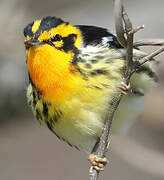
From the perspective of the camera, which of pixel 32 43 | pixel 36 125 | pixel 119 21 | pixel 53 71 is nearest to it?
pixel 119 21

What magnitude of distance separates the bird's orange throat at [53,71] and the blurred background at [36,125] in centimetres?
330

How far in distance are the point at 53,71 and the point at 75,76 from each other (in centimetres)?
15

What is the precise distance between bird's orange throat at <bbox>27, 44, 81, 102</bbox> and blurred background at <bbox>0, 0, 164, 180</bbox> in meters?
3.30

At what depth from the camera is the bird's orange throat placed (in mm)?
3262

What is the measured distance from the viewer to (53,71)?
3320 mm

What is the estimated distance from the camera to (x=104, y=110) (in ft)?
11.4

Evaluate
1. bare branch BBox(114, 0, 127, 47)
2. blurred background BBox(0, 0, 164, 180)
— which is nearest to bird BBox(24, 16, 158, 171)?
bare branch BBox(114, 0, 127, 47)

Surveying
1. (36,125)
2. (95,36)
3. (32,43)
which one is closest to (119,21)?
(32,43)

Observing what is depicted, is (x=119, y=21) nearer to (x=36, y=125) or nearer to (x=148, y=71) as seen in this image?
(x=148, y=71)

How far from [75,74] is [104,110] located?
336 mm

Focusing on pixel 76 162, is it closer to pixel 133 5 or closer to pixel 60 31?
pixel 133 5


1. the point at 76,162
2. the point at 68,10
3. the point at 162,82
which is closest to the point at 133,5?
the point at 68,10

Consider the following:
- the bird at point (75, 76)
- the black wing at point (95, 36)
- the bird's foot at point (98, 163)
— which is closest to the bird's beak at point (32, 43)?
the bird at point (75, 76)

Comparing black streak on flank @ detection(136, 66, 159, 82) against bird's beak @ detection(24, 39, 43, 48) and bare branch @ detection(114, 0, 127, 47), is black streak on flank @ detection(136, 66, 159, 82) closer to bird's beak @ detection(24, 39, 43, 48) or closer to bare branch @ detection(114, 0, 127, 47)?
bird's beak @ detection(24, 39, 43, 48)
